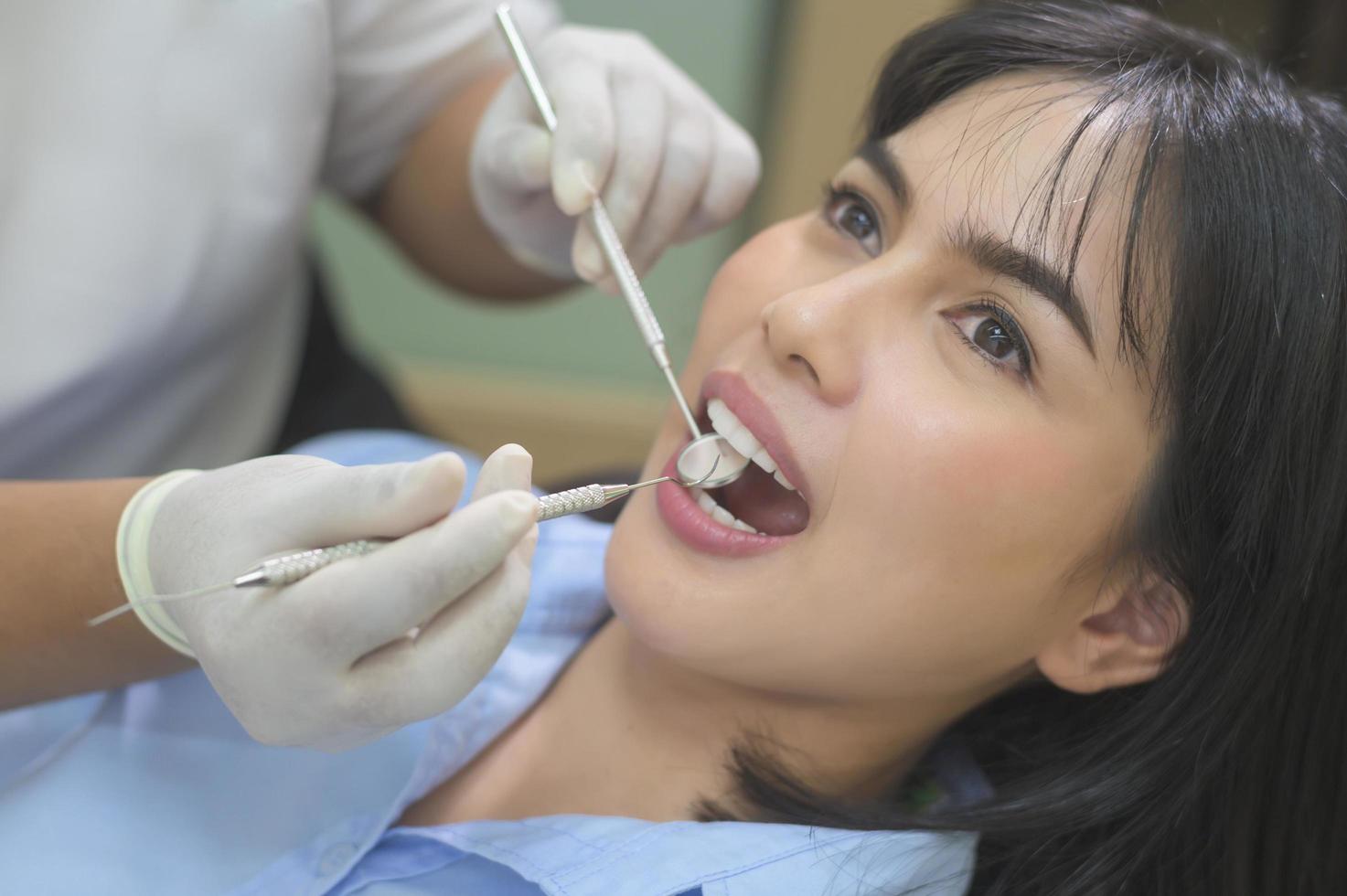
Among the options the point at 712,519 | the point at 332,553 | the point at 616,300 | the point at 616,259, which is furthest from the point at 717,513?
the point at 616,300

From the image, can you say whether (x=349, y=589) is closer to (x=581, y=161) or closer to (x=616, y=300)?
(x=581, y=161)

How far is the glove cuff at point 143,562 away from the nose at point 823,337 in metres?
0.46

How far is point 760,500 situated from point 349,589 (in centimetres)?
45

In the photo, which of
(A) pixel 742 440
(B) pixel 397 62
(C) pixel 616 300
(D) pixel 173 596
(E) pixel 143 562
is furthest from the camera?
(C) pixel 616 300

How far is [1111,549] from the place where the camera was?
94cm

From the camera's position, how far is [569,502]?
724mm

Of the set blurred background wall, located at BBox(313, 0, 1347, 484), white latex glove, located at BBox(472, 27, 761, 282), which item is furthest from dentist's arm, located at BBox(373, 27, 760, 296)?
blurred background wall, located at BBox(313, 0, 1347, 484)

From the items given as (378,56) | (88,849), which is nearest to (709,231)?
(378,56)

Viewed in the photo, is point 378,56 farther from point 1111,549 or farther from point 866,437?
point 1111,549

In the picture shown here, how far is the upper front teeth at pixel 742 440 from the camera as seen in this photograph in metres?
0.93

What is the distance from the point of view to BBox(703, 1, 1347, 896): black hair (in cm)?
88

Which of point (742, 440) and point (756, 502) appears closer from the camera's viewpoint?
point (742, 440)

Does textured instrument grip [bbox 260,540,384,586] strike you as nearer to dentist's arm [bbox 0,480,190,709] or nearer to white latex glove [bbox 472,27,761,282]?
dentist's arm [bbox 0,480,190,709]

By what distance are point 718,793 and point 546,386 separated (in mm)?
1707
